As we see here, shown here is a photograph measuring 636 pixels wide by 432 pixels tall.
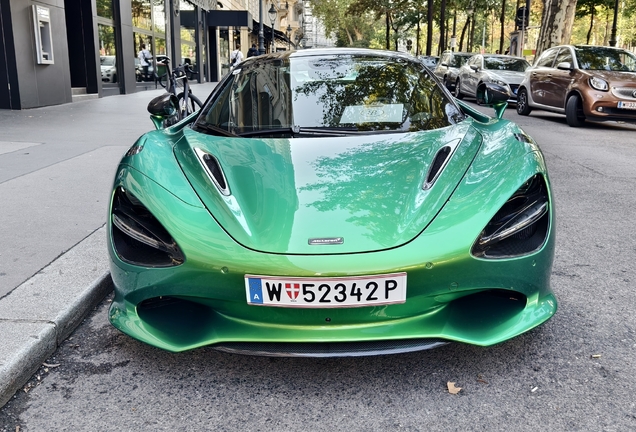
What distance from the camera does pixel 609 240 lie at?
4359 mm

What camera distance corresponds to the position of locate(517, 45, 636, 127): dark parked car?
10891 millimetres

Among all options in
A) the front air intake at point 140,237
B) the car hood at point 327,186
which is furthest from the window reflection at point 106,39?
the front air intake at point 140,237

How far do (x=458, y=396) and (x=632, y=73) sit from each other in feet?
36.4

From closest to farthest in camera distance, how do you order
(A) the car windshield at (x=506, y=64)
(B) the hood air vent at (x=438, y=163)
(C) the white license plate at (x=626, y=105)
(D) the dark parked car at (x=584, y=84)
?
(B) the hood air vent at (x=438, y=163)
(C) the white license plate at (x=626, y=105)
(D) the dark parked car at (x=584, y=84)
(A) the car windshield at (x=506, y=64)

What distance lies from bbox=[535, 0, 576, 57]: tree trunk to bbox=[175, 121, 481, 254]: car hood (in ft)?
64.6

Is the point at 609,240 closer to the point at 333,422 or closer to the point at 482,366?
the point at 482,366

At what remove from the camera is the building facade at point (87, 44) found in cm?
1218

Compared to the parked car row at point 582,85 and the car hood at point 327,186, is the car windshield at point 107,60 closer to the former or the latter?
the parked car row at point 582,85

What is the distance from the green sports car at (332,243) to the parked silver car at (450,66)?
1882 cm

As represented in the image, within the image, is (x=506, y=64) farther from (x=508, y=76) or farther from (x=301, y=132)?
(x=301, y=132)

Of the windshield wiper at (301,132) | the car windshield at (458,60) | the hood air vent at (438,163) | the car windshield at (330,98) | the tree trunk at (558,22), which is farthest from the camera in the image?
the car windshield at (458,60)

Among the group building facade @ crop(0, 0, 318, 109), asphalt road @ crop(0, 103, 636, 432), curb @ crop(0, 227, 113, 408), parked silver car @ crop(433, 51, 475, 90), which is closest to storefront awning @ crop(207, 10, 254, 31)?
building facade @ crop(0, 0, 318, 109)

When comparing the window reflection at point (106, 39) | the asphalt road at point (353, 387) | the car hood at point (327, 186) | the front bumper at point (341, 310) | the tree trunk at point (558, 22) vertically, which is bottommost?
the asphalt road at point (353, 387)

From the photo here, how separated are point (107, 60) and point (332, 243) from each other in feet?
56.1
